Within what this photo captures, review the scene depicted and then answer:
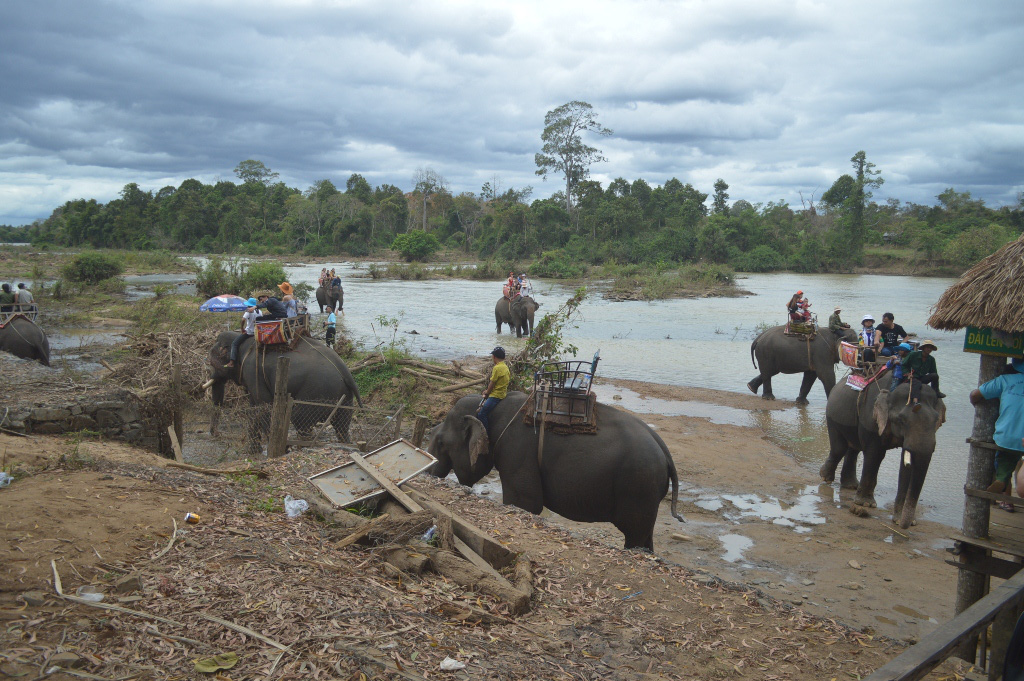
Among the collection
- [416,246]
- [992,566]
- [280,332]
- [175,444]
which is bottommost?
[175,444]

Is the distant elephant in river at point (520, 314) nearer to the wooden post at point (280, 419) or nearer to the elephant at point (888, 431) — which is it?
the elephant at point (888, 431)

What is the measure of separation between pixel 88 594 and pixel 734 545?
20.9ft

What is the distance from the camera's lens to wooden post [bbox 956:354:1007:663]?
17.9 ft

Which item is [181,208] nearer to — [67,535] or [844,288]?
[844,288]

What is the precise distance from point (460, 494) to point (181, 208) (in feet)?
259

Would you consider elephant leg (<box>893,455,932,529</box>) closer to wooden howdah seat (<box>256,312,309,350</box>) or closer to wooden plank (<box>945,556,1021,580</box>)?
wooden plank (<box>945,556,1021,580</box>)

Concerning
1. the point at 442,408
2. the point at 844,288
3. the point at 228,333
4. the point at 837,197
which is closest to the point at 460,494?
the point at 442,408

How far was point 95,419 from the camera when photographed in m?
8.44

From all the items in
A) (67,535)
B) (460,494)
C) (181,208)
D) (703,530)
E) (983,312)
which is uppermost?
(181,208)

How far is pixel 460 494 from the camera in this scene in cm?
729

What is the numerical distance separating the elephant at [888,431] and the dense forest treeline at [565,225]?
4515 cm

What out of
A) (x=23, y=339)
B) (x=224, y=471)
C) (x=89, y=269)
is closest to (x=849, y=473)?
(x=224, y=471)

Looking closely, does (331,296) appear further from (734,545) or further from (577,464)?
(734,545)

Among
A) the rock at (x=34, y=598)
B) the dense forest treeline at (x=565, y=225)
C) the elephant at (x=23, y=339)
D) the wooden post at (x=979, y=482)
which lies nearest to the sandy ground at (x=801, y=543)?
the wooden post at (x=979, y=482)
